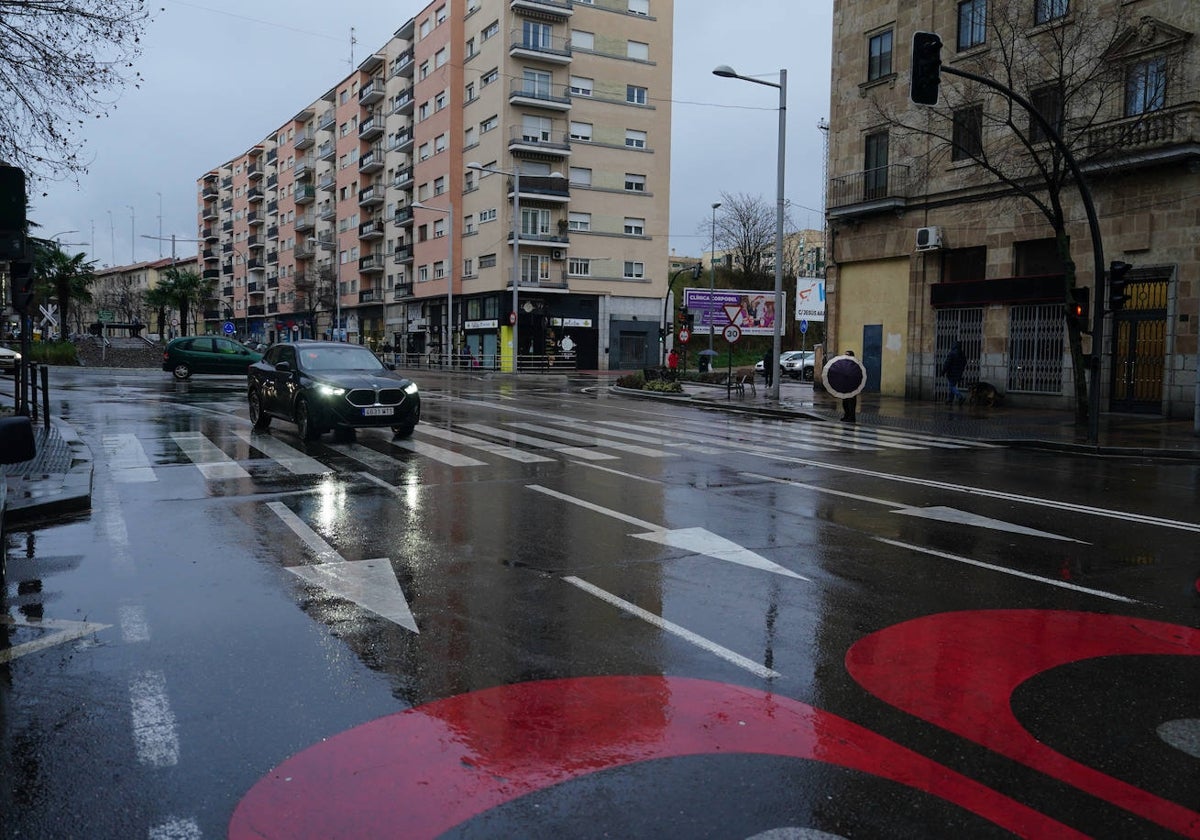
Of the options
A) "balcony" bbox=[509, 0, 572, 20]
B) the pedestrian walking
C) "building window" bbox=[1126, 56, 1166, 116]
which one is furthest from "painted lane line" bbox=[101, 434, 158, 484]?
"balcony" bbox=[509, 0, 572, 20]

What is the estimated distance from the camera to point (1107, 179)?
22781 millimetres

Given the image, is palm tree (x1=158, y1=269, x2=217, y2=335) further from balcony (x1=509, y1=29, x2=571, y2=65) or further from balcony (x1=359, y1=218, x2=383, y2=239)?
balcony (x1=509, y1=29, x2=571, y2=65)

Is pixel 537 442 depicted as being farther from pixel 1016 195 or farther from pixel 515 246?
pixel 515 246

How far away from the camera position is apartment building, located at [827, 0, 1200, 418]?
21.2 m

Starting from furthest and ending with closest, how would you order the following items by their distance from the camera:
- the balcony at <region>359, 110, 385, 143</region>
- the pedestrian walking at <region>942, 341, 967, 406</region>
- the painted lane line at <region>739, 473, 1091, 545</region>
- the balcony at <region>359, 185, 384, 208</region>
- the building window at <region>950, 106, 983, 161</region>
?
the balcony at <region>359, 185, 384, 208</region> → the balcony at <region>359, 110, 385, 143</region> → the pedestrian walking at <region>942, 341, 967, 406</region> → the building window at <region>950, 106, 983, 161</region> → the painted lane line at <region>739, 473, 1091, 545</region>

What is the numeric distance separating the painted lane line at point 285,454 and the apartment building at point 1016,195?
1336 centimetres

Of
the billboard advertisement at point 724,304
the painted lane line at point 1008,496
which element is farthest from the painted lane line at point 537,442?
the billboard advertisement at point 724,304

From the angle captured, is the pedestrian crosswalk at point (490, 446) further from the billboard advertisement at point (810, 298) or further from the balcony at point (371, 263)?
the balcony at point (371, 263)

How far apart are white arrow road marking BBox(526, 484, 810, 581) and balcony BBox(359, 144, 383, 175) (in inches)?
2706

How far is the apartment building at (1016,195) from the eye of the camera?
21203mm

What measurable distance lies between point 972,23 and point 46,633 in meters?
28.4

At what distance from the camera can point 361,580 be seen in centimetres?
632

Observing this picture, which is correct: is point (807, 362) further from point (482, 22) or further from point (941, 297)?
point (482, 22)

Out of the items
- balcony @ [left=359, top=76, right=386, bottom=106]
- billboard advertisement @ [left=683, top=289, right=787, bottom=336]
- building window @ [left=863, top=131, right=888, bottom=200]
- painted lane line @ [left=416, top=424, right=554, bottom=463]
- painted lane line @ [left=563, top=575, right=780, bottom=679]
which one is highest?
balcony @ [left=359, top=76, right=386, bottom=106]
